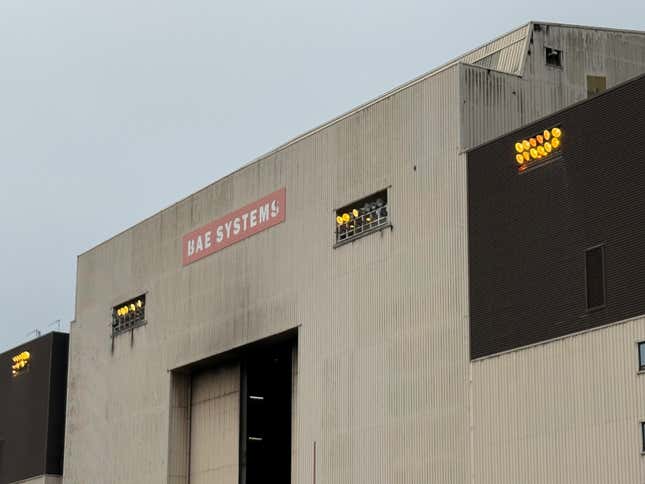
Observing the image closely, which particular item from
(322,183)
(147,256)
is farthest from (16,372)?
(322,183)

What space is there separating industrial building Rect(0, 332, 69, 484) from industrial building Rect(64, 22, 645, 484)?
22.6ft

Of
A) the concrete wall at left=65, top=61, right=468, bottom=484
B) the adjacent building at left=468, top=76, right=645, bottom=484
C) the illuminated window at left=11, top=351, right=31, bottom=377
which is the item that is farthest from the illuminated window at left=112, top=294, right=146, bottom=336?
the adjacent building at left=468, top=76, right=645, bottom=484

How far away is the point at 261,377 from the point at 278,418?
225 centimetres

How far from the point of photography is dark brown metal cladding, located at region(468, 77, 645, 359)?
163ft

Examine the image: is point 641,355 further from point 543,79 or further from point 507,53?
point 507,53

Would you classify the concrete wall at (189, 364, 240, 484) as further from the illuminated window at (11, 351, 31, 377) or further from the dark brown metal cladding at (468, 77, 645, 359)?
the illuminated window at (11, 351, 31, 377)

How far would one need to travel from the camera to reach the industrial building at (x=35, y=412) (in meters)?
90.2

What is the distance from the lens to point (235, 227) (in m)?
72.6

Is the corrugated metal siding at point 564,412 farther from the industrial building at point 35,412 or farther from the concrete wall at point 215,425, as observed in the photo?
the industrial building at point 35,412

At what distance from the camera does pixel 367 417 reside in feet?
198

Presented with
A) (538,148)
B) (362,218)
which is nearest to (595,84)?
(538,148)

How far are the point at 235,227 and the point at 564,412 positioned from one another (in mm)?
26072

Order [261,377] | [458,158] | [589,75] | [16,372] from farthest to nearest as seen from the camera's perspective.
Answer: [16,372]
[261,377]
[589,75]
[458,158]

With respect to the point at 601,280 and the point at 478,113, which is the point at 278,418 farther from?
the point at 601,280
